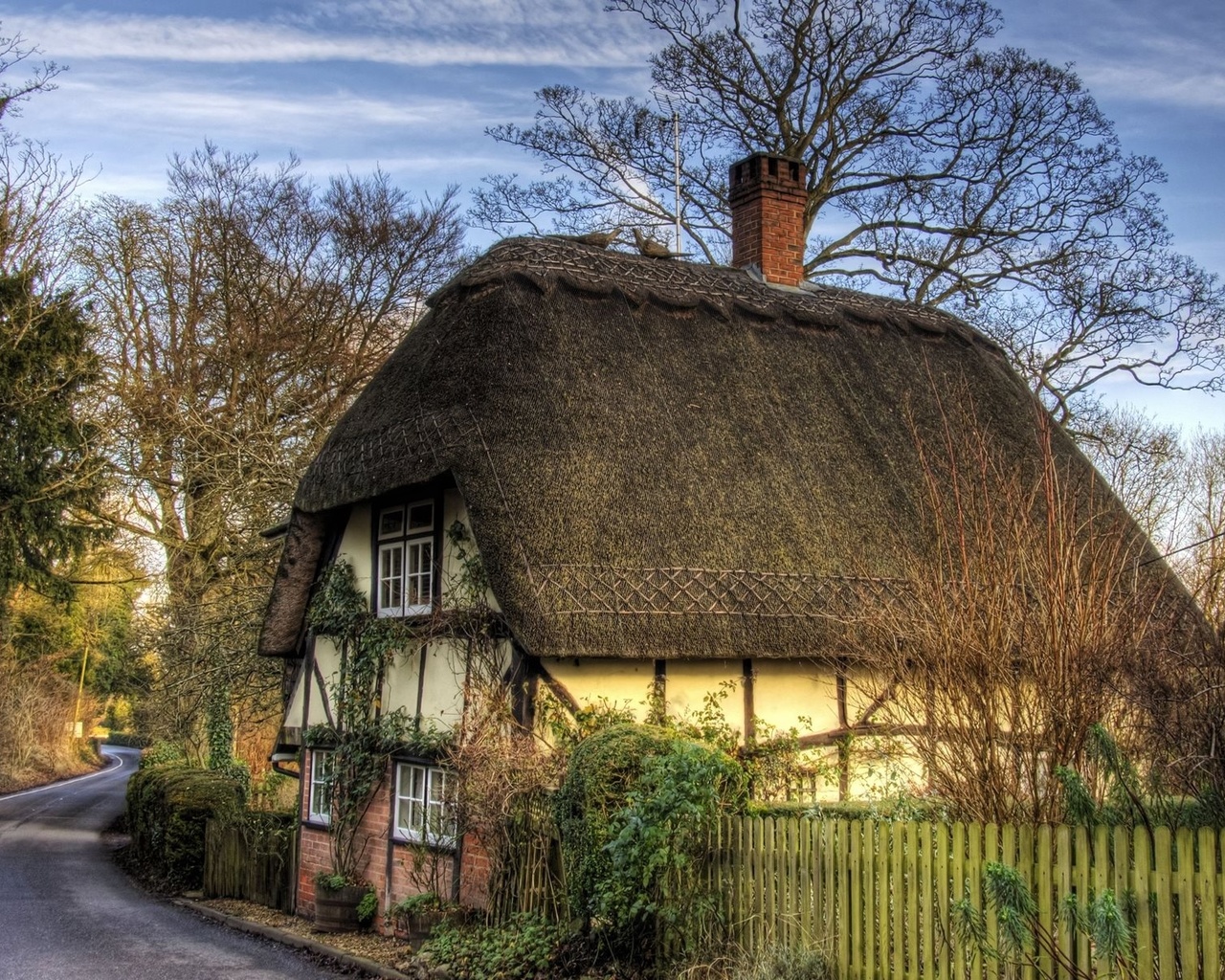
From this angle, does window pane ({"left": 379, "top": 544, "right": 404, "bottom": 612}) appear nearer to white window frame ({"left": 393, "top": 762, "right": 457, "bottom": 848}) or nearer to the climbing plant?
the climbing plant

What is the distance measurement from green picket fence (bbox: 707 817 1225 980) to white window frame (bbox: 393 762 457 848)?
3.38 meters

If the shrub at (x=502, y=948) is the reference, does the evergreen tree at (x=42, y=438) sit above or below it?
above

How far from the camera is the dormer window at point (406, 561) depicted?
12.2m

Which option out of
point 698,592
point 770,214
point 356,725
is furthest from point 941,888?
point 770,214

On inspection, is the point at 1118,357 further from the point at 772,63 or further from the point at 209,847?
the point at 209,847

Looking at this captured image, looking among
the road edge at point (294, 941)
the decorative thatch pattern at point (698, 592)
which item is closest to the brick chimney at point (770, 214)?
the decorative thatch pattern at point (698, 592)

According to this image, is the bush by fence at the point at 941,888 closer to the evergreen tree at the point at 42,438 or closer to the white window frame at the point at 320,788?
the white window frame at the point at 320,788

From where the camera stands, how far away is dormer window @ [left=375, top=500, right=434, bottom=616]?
12.2 m

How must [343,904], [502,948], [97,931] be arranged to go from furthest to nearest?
1. [97,931]
2. [343,904]
3. [502,948]

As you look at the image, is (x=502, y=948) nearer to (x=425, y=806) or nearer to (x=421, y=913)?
(x=421, y=913)

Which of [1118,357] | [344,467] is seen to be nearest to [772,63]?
[1118,357]

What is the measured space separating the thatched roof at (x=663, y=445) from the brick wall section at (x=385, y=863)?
2125mm

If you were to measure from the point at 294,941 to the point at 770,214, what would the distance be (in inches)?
392

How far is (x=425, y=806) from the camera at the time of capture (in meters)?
11.6
